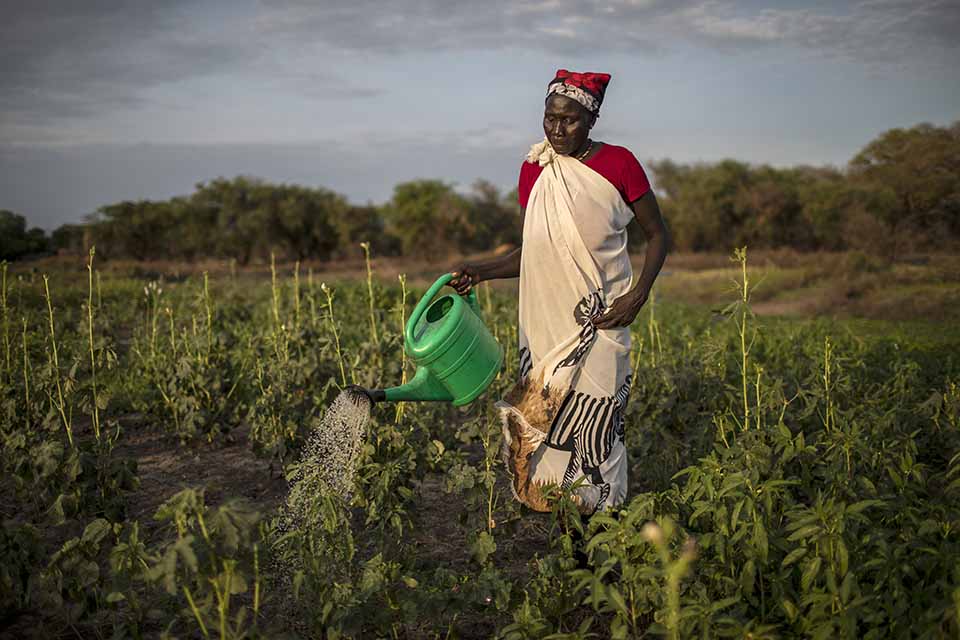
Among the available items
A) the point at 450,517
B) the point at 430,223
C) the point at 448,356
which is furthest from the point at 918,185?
the point at 448,356

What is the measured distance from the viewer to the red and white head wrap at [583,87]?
8.07 feet

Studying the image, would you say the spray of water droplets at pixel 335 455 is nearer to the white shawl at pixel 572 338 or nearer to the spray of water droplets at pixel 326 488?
the spray of water droplets at pixel 326 488

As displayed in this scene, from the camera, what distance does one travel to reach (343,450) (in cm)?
271

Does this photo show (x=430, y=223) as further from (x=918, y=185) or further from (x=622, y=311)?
(x=622, y=311)

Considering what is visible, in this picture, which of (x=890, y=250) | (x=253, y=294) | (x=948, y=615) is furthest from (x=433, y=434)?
(x=890, y=250)

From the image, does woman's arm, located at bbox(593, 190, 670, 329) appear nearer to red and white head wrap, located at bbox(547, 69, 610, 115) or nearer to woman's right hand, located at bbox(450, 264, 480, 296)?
red and white head wrap, located at bbox(547, 69, 610, 115)

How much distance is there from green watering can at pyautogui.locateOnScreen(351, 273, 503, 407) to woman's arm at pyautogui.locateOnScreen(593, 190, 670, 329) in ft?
1.28

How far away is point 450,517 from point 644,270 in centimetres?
148

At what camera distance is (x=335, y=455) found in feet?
8.85

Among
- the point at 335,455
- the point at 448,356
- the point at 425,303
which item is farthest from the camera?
the point at 335,455

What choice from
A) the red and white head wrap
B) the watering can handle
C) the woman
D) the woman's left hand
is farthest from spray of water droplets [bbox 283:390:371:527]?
the red and white head wrap

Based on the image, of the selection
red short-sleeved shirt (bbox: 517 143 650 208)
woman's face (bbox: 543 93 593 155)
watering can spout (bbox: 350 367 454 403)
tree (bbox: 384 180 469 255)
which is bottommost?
watering can spout (bbox: 350 367 454 403)

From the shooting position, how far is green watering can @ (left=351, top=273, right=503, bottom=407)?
7.93 feet

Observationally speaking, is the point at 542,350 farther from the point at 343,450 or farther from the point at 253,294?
the point at 253,294
